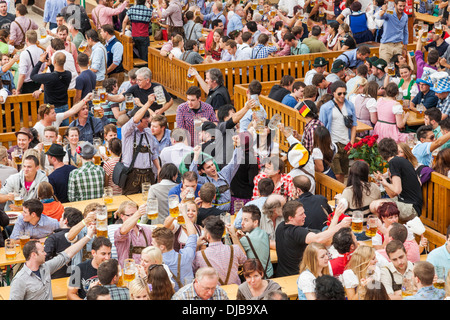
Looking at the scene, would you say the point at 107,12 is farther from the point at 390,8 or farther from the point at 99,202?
the point at 99,202

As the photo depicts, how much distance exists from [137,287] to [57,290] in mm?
1452

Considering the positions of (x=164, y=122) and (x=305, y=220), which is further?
(x=164, y=122)

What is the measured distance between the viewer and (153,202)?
910 centimetres

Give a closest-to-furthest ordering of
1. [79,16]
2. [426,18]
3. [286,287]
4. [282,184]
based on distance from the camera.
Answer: [286,287]
[282,184]
[79,16]
[426,18]

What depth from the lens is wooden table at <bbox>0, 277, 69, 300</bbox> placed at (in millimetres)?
8133

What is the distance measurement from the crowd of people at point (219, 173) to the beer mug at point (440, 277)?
31 millimetres

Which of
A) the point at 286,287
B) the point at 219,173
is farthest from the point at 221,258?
the point at 219,173

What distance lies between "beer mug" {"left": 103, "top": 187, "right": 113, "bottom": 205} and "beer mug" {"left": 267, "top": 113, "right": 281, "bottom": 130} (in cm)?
248

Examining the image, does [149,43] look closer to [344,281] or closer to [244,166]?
[244,166]

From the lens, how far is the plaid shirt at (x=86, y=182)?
10.6 metres

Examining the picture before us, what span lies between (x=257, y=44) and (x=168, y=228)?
8327 millimetres

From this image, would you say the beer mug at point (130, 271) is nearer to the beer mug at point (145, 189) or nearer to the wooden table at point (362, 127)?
the beer mug at point (145, 189)

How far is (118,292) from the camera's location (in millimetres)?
7383
